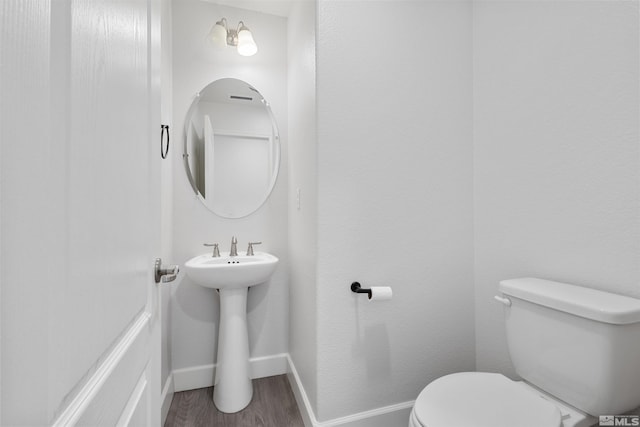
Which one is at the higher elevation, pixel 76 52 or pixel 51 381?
pixel 76 52

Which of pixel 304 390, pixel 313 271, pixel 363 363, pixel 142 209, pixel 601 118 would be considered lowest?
pixel 304 390

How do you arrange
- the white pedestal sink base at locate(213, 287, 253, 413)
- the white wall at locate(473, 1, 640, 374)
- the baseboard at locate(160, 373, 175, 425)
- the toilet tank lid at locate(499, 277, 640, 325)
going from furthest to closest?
1. the white pedestal sink base at locate(213, 287, 253, 413)
2. the baseboard at locate(160, 373, 175, 425)
3. the white wall at locate(473, 1, 640, 374)
4. the toilet tank lid at locate(499, 277, 640, 325)

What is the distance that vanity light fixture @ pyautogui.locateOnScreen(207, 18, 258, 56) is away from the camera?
70.1 inches

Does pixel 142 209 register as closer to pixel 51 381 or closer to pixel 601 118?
pixel 51 381

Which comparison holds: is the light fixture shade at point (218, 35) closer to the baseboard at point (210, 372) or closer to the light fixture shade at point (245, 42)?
the light fixture shade at point (245, 42)

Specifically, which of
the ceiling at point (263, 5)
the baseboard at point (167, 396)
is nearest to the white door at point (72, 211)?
the baseboard at point (167, 396)

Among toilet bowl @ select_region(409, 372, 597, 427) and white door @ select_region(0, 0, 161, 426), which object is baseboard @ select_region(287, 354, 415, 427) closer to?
toilet bowl @ select_region(409, 372, 597, 427)

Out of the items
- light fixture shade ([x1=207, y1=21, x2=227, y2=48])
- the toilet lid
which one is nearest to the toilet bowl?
the toilet lid

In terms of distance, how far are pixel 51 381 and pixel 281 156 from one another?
1749 mm

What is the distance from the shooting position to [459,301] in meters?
1.53

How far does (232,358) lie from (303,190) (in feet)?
3.35

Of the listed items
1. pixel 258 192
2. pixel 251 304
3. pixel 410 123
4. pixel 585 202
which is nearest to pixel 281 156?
pixel 258 192

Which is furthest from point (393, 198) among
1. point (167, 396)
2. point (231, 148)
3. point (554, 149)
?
point (167, 396)

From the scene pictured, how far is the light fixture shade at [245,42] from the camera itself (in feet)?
5.86
